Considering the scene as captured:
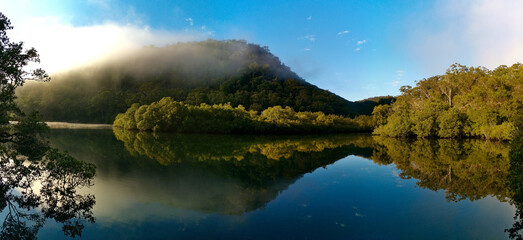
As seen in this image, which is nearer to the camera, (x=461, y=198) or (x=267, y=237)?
(x=267, y=237)

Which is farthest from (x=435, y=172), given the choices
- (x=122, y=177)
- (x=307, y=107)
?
(x=307, y=107)

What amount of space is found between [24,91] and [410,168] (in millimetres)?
161241

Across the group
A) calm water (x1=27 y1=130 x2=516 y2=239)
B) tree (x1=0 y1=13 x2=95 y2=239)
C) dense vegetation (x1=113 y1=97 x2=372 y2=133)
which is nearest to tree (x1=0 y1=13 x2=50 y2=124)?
tree (x1=0 y1=13 x2=95 y2=239)

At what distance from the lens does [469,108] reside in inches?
1748

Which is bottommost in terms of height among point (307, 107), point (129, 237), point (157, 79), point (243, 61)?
point (129, 237)

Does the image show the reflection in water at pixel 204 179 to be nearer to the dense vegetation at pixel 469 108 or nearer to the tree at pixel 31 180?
the tree at pixel 31 180

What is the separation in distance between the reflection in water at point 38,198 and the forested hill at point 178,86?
3221 inches

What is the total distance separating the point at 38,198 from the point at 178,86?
13228 cm

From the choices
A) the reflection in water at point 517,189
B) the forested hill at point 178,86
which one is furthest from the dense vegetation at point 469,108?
the forested hill at point 178,86

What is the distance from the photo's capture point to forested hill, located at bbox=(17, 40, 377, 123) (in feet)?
336

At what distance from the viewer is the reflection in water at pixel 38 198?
777cm

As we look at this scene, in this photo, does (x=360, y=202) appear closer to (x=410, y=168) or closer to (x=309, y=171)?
(x=309, y=171)

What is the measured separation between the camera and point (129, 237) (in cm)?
709

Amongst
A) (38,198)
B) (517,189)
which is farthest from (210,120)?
(517,189)
